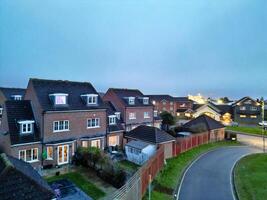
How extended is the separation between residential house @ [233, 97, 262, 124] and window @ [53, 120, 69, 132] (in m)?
58.5

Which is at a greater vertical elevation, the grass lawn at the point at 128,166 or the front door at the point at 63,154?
the front door at the point at 63,154

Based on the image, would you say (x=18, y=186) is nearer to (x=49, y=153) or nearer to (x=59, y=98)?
(x=49, y=153)

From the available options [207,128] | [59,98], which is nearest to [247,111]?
[207,128]

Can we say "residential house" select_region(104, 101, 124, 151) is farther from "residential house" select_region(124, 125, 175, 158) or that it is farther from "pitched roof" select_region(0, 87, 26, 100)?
"pitched roof" select_region(0, 87, 26, 100)

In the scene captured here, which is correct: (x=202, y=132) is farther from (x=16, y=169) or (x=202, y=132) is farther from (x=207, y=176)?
(x=16, y=169)

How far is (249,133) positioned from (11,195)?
48174 mm

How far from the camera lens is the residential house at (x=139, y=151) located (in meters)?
25.3

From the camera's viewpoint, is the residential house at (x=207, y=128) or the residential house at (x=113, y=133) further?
the residential house at (x=207, y=128)

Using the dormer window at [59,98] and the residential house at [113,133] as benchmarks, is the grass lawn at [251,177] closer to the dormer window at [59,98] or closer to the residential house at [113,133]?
the residential house at [113,133]

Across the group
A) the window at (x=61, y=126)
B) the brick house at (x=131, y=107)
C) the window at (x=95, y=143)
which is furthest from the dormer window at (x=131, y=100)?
the window at (x=61, y=126)

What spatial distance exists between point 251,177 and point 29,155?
22.1 meters

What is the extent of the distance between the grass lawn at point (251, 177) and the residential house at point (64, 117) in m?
17.1

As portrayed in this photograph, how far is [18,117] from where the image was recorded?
2352cm

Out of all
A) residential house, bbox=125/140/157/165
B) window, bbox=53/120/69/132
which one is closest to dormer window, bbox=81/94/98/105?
window, bbox=53/120/69/132
